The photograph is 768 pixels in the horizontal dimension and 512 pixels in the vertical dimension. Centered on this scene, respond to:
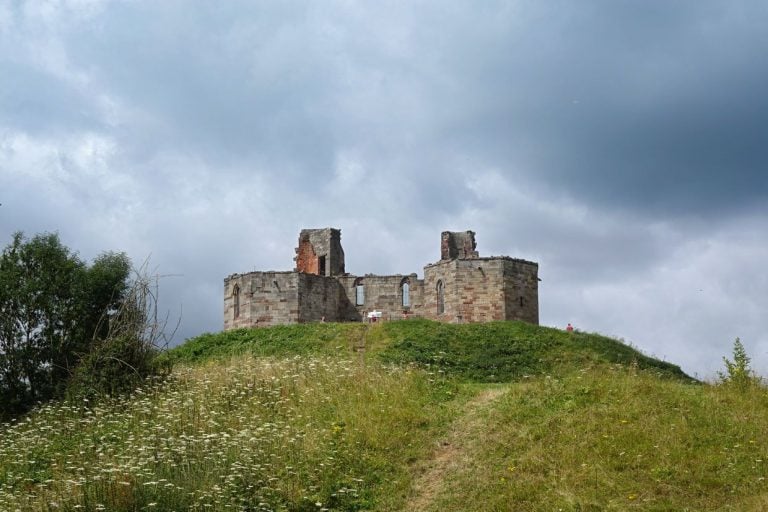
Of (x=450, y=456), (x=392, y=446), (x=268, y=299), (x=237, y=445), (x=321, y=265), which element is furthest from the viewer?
(x=321, y=265)

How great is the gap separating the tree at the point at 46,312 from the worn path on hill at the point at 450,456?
10516 millimetres

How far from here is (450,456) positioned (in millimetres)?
14109

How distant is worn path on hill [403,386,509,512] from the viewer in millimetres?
12914

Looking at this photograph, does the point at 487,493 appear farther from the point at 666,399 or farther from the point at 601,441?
the point at 666,399

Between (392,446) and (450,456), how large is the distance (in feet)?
3.40

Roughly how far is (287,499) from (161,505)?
1808 mm

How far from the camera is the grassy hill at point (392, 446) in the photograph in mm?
11992

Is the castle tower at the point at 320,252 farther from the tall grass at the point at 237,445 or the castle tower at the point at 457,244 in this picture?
the tall grass at the point at 237,445

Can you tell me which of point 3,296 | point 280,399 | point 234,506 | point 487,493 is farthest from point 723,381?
point 3,296

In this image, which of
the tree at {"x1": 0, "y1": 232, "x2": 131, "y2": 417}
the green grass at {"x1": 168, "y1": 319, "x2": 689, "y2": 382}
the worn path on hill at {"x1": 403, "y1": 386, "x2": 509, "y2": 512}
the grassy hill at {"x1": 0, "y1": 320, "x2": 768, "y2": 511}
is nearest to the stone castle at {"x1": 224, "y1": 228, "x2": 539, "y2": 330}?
the green grass at {"x1": 168, "y1": 319, "x2": 689, "y2": 382}

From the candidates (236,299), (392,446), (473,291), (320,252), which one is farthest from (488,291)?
(392,446)

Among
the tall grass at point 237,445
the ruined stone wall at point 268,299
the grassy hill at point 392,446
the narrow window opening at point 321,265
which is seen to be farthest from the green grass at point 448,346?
the narrow window opening at point 321,265

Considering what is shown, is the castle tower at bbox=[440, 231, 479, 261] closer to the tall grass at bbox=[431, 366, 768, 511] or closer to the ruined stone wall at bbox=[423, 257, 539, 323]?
the ruined stone wall at bbox=[423, 257, 539, 323]

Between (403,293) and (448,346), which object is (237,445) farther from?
(403,293)
